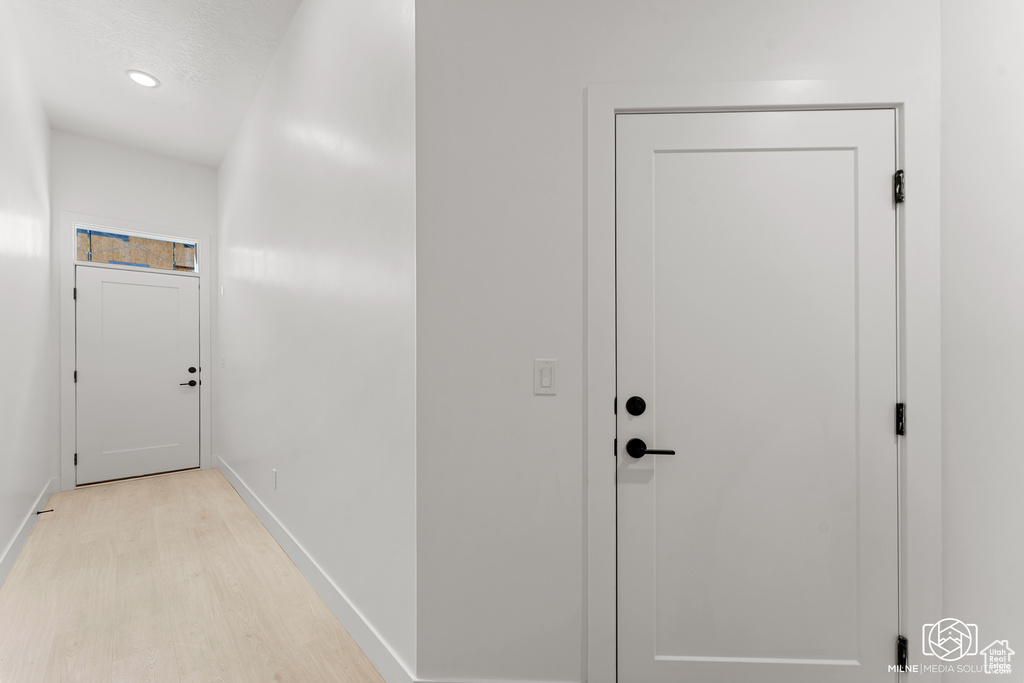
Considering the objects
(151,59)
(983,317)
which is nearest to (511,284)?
(983,317)

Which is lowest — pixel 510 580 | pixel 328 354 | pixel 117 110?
pixel 510 580

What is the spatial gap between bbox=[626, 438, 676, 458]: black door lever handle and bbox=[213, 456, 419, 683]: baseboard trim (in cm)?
103

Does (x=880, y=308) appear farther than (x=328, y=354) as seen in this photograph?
No

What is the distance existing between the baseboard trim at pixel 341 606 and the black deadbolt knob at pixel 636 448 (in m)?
1.03

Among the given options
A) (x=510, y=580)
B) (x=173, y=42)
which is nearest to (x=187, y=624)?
(x=510, y=580)

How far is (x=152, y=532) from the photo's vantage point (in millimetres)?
2840

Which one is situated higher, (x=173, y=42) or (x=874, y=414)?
(x=173, y=42)

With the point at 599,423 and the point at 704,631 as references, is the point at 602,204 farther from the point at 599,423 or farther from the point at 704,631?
the point at 704,631

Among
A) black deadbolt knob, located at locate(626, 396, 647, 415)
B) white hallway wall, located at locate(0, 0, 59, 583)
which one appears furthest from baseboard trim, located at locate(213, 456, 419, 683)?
white hallway wall, located at locate(0, 0, 59, 583)

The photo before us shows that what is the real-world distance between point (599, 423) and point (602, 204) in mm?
708

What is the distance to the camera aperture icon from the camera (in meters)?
1.31

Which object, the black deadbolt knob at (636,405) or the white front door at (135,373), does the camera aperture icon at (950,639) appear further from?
the white front door at (135,373)

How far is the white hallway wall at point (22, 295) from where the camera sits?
2299 mm

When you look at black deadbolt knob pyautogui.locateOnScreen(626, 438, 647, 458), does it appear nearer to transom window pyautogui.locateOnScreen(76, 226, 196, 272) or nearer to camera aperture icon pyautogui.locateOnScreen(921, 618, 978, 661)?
camera aperture icon pyautogui.locateOnScreen(921, 618, 978, 661)
